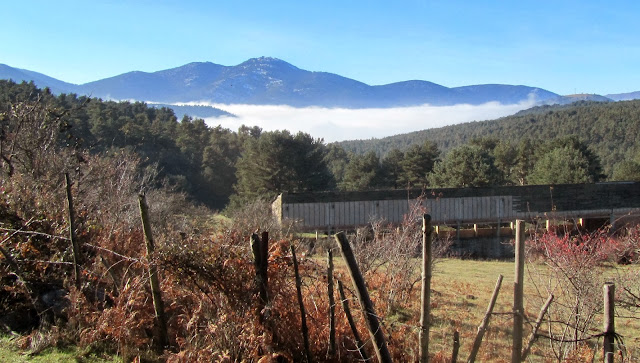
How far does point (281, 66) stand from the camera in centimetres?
13138

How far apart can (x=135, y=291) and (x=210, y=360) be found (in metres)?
1.57

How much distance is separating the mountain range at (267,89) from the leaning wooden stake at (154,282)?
6147 centimetres

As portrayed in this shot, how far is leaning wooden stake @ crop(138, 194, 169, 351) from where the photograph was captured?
4.86 metres

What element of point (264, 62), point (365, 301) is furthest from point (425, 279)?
point (264, 62)

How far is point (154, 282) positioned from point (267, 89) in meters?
105

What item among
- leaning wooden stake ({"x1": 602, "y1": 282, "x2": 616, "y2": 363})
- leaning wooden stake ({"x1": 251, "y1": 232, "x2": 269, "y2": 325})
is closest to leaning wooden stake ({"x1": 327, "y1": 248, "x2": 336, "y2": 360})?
leaning wooden stake ({"x1": 251, "y1": 232, "x2": 269, "y2": 325})

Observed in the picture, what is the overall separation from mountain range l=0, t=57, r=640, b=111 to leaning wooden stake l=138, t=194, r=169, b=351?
61.5 metres

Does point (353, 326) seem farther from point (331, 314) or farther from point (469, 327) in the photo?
point (469, 327)

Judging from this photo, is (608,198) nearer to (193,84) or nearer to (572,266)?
(572,266)

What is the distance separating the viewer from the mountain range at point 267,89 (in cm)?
9112

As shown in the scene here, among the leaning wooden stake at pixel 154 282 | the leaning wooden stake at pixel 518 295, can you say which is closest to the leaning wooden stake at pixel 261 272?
the leaning wooden stake at pixel 154 282

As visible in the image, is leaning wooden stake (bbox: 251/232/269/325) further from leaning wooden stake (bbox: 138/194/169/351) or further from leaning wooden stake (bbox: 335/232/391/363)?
leaning wooden stake (bbox: 138/194/169/351)

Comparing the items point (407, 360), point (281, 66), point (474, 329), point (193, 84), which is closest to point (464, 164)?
point (474, 329)

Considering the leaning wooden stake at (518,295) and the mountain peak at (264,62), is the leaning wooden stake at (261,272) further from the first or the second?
the mountain peak at (264,62)
